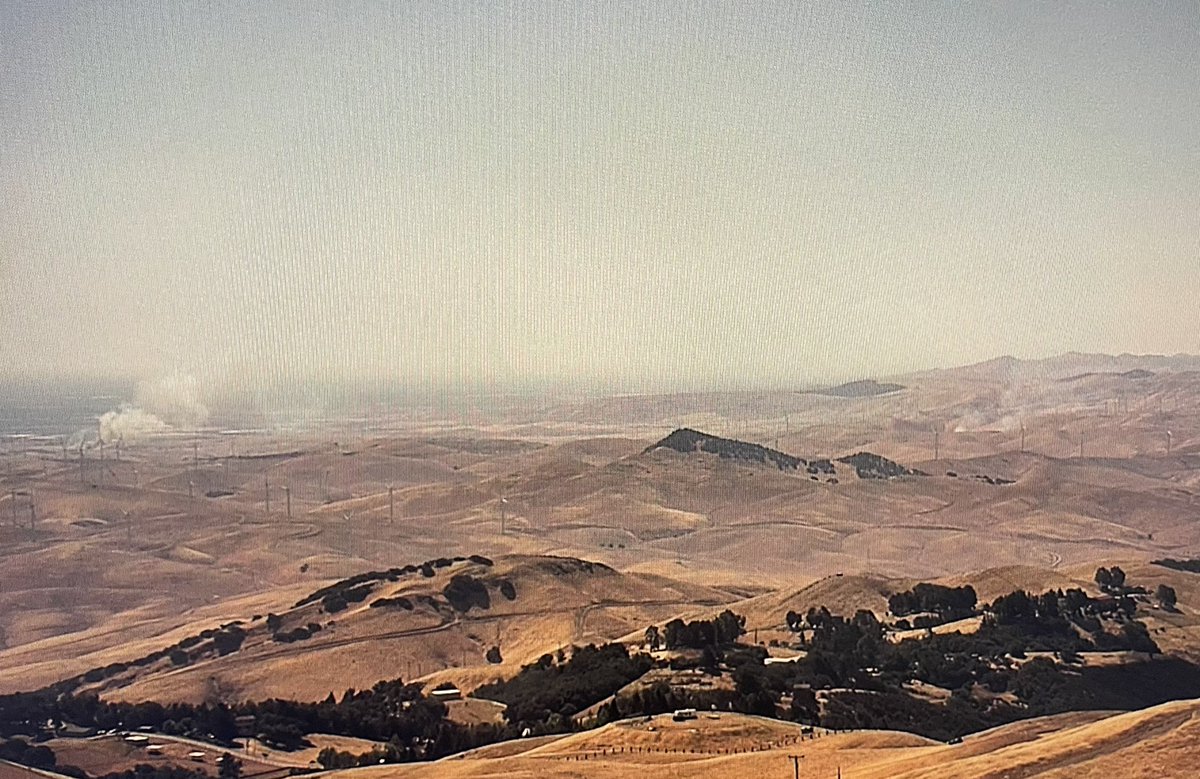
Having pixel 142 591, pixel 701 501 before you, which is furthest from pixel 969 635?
pixel 701 501

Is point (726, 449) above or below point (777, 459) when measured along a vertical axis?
above

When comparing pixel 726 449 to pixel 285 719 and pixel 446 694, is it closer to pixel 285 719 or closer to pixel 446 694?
pixel 446 694

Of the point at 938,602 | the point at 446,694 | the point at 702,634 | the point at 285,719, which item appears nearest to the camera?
the point at 285,719

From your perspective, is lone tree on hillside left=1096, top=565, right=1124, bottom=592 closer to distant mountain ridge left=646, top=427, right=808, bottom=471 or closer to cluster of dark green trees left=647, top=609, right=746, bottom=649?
cluster of dark green trees left=647, top=609, right=746, bottom=649

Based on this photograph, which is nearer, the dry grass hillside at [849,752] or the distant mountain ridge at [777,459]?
the dry grass hillside at [849,752]

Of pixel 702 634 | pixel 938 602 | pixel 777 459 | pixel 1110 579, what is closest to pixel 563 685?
pixel 702 634

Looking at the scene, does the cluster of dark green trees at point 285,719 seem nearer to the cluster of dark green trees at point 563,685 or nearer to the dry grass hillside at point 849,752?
the cluster of dark green trees at point 563,685

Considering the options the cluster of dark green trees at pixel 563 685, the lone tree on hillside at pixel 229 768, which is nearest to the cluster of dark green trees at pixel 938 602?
the cluster of dark green trees at pixel 563 685

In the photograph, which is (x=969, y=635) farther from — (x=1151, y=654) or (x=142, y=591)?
(x=142, y=591)

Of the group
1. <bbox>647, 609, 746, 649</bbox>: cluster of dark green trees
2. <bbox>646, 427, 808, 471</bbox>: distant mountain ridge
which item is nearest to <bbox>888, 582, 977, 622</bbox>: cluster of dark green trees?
<bbox>647, 609, 746, 649</bbox>: cluster of dark green trees

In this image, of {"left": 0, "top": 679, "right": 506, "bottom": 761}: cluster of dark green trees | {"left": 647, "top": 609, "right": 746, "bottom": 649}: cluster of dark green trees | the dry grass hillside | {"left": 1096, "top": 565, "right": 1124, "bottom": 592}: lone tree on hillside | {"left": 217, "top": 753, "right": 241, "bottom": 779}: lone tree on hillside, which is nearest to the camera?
the dry grass hillside

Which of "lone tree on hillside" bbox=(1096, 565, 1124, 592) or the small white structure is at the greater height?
"lone tree on hillside" bbox=(1096, 565, 1124, 592)
